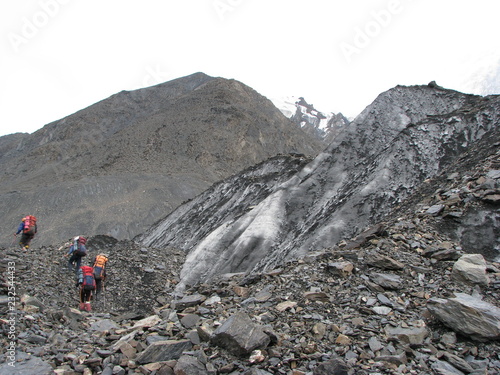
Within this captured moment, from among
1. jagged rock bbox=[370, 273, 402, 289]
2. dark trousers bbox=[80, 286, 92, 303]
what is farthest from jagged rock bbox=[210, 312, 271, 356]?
dark trousers bbox=[80, 286, 92, 303]

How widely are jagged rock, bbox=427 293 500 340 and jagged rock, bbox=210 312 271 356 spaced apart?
228cm

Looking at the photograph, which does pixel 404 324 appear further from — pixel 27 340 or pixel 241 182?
pixel 241 182

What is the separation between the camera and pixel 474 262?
602 centimetres

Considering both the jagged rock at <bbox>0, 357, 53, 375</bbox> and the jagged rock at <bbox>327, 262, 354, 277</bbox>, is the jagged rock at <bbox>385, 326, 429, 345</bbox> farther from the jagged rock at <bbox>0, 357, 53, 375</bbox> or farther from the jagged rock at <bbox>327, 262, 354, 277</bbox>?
the jagged rock at <bbox>0, 357, 53, 375</bbox>

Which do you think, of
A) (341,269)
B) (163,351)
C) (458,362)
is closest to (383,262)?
(341,269)

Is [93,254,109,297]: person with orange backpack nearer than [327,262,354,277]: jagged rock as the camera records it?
No

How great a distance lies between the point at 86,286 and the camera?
9.30 metres

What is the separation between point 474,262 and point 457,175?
14.8 ft

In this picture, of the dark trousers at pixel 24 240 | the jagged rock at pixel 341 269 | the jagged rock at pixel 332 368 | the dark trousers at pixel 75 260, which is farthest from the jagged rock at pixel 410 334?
the dark trousers at pixel 24 240

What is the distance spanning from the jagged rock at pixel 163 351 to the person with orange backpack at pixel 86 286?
5.12 meters

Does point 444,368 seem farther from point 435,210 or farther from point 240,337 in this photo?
point 435,210

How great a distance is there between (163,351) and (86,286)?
5.39 metres

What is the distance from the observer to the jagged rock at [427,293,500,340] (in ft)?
14.4

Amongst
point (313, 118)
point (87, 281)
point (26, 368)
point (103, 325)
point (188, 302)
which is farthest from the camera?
point (313, 118)
